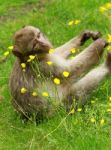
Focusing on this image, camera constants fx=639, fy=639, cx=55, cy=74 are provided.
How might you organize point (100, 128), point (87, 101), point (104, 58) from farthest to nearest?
point (104, 58) < point (87, 101) < point (100, 128)

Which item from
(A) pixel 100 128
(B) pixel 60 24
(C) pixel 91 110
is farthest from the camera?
(B) pixel 60 24

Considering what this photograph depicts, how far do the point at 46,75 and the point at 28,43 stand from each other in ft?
1.76

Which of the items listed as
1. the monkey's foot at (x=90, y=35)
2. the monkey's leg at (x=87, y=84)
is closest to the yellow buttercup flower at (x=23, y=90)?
the monkey's leg at (x=87, y=84)

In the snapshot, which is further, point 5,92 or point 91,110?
point 5,92

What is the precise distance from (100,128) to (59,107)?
2.84ft

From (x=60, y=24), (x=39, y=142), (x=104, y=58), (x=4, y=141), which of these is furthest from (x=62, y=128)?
(x=60, y=24)

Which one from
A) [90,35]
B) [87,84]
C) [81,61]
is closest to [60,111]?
[87,84]

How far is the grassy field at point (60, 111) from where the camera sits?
747 centimetres

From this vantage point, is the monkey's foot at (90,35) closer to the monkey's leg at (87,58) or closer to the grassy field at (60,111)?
the monkey's leg at (87,58)

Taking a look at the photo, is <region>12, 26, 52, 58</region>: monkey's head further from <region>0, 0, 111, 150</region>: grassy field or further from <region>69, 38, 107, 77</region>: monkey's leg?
<region>0, 0, 111, 150</region>: grassy field

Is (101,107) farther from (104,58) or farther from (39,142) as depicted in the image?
(104,58)

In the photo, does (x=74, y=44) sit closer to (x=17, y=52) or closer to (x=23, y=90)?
(x=17, y=52)

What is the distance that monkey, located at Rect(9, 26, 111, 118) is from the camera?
8.31m

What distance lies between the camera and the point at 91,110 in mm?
8070
